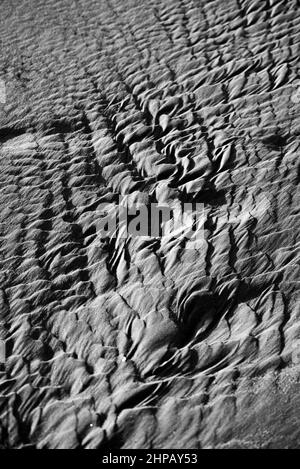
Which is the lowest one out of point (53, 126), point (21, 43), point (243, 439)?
point (243, 439)

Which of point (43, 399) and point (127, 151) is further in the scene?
point (127, 151)

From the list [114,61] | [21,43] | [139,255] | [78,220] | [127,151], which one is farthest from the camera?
[21,43]

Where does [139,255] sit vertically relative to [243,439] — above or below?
above

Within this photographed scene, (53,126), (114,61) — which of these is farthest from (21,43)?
(53,126)

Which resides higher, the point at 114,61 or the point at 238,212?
the point at 114,61

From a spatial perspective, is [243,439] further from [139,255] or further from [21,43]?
[21,43]

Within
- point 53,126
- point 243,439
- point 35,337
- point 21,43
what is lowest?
point 243,439

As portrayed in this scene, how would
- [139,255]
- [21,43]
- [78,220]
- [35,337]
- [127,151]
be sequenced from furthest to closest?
1. [21,43]
2. [127,151]
3. [78,220]
4. [139,255]
5. [35,337]
